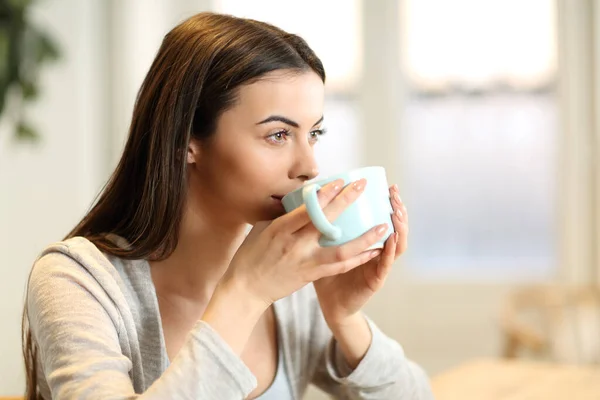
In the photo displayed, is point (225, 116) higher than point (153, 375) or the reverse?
higher

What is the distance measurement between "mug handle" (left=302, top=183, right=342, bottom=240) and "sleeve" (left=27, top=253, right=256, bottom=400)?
17 cm

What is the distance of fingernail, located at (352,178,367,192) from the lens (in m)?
0.92

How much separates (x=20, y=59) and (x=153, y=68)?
222 cm

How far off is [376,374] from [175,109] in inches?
18.7

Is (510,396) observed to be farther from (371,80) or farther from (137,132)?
(371,80)

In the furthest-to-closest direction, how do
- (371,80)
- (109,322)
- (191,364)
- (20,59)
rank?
(371,80), (20,59), (109,322), (191,364)

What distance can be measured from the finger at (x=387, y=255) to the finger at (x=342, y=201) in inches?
4.2

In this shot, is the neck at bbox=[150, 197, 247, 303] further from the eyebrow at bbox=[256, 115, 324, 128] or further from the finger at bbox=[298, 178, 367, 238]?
the finger at bbox=[298, 178, 367, 238]

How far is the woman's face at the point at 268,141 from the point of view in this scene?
1095mm

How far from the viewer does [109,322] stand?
1.05m

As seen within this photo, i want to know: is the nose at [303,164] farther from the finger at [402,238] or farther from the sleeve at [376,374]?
the sleeve at [376,374]

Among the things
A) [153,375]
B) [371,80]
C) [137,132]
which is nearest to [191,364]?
[153,375]

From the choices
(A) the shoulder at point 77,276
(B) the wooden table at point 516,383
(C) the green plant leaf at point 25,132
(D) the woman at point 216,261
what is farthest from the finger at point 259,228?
(C) the green plant leaf at point 25,132

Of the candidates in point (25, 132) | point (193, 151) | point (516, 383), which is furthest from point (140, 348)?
point (25, 132)
